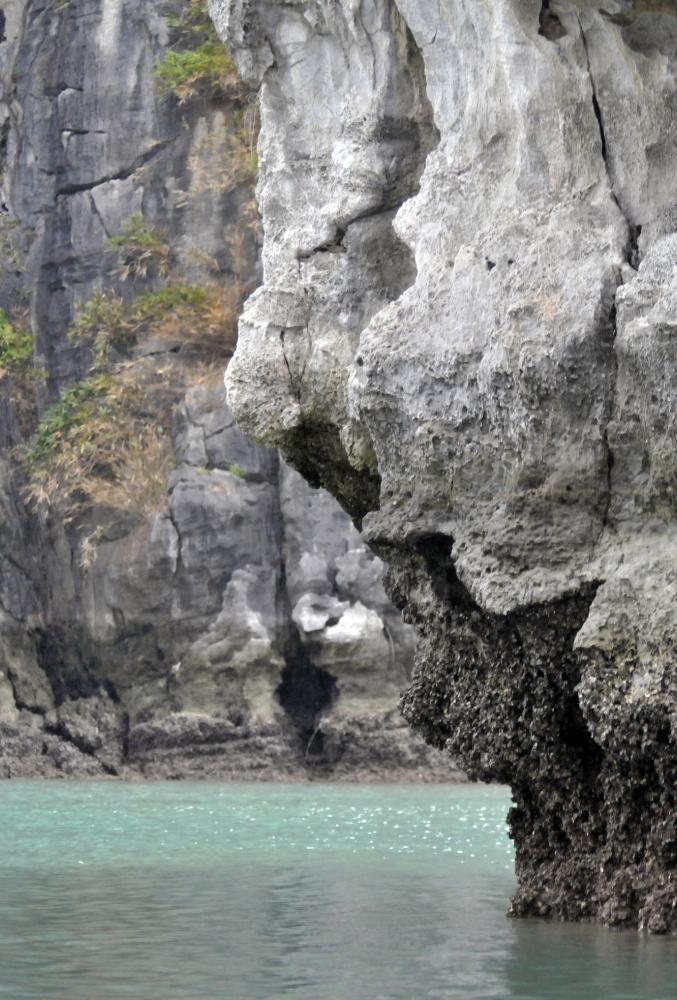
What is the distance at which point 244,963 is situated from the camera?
231 inches

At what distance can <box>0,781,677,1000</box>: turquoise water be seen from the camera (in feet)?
17.8

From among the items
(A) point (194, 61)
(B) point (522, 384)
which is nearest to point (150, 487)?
(A) point (194, 61)

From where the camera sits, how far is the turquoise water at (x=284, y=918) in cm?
543

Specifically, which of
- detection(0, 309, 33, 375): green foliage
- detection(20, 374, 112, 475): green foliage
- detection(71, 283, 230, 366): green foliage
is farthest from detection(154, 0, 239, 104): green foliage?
detection(20, 374, 112, 475): green foliage

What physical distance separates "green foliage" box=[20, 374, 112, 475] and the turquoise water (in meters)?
7.89

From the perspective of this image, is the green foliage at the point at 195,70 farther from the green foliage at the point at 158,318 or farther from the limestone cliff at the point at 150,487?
the green foliage at the point at 158,318

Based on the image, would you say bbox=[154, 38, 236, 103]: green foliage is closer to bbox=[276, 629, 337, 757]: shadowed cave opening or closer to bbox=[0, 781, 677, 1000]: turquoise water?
bbox=[276, 629, 337, 757]: shadowed cave opening

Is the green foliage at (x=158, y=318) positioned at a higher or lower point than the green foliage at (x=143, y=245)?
lower

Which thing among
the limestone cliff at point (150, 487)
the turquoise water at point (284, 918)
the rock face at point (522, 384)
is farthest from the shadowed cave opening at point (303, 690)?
the rock face at point (522, 384)

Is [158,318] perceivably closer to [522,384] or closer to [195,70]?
[195,70]

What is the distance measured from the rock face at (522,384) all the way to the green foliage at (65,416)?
504 inches

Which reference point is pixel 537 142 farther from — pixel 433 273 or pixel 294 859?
pixel 294 859

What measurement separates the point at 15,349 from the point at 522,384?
16.5 m

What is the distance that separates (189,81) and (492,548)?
1567 cm
